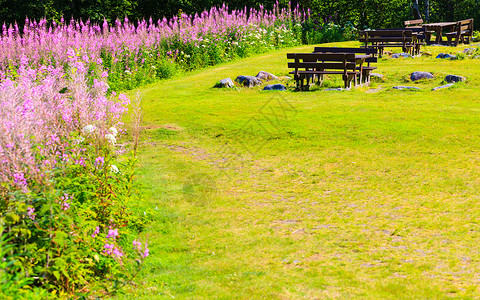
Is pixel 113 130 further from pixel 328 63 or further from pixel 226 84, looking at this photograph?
pixel 328 63

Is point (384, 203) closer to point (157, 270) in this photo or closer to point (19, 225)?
point (157, 270)

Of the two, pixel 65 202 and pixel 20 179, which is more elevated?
pixel 20 179

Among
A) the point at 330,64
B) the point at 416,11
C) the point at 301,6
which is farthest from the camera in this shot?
the point at 301,6

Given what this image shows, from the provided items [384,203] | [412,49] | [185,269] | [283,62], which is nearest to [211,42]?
[283,62]

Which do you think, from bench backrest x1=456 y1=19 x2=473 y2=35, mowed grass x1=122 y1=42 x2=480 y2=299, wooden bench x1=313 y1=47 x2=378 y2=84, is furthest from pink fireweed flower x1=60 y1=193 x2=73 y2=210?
bench backrest x1=456 y1=19 x2=473 y2=35

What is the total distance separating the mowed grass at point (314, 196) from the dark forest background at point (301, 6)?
16345mm

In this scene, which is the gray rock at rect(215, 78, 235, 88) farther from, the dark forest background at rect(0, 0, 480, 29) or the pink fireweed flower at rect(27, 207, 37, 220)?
the dark forest background at rect(0, 0, 480, 29)

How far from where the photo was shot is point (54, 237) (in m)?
4.60

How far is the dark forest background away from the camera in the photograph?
26734mm

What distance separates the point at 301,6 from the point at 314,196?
24627 millimetres

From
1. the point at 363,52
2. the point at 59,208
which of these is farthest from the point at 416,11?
the point at 59,208

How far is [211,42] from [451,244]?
15.6 meters

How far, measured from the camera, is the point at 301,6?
30.0 metres

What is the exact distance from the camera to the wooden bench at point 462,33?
22.1 metres
